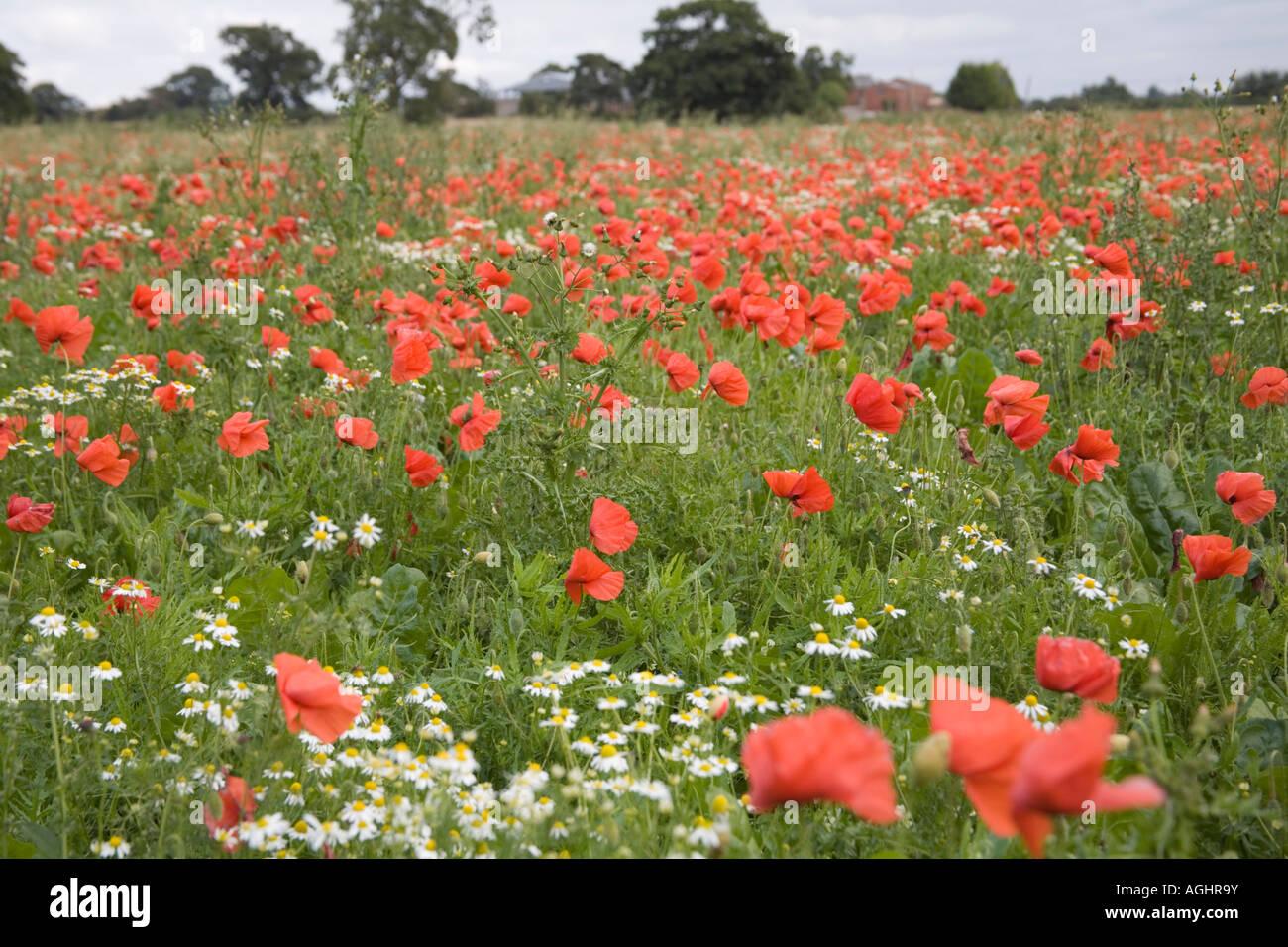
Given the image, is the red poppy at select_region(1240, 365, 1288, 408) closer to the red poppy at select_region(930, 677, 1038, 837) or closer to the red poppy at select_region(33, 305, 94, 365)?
the red poppy at select_region(930, 677, 1038, 837)

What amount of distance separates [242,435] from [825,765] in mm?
2419

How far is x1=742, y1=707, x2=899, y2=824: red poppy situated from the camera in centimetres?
122

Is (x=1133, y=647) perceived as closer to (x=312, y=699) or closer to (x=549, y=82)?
(x=312, y=699)

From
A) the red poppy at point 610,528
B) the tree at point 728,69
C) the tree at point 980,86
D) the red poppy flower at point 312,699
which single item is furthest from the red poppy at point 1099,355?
the tree at point 980,86

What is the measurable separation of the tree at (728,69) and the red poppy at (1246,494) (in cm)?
2732

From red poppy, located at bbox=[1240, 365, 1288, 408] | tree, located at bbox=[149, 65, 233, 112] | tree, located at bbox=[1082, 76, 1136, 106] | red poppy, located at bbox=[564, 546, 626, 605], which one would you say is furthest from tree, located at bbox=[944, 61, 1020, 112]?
tree, located at bbox=[149, 65, 233, 112]

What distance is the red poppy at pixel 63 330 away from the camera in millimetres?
3426

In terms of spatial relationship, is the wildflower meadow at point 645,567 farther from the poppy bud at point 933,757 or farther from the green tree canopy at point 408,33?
the green tree canopy at point 408,33

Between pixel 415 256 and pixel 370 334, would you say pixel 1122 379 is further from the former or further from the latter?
pixel 415 256

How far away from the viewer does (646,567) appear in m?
3.11

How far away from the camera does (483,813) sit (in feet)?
6.40
